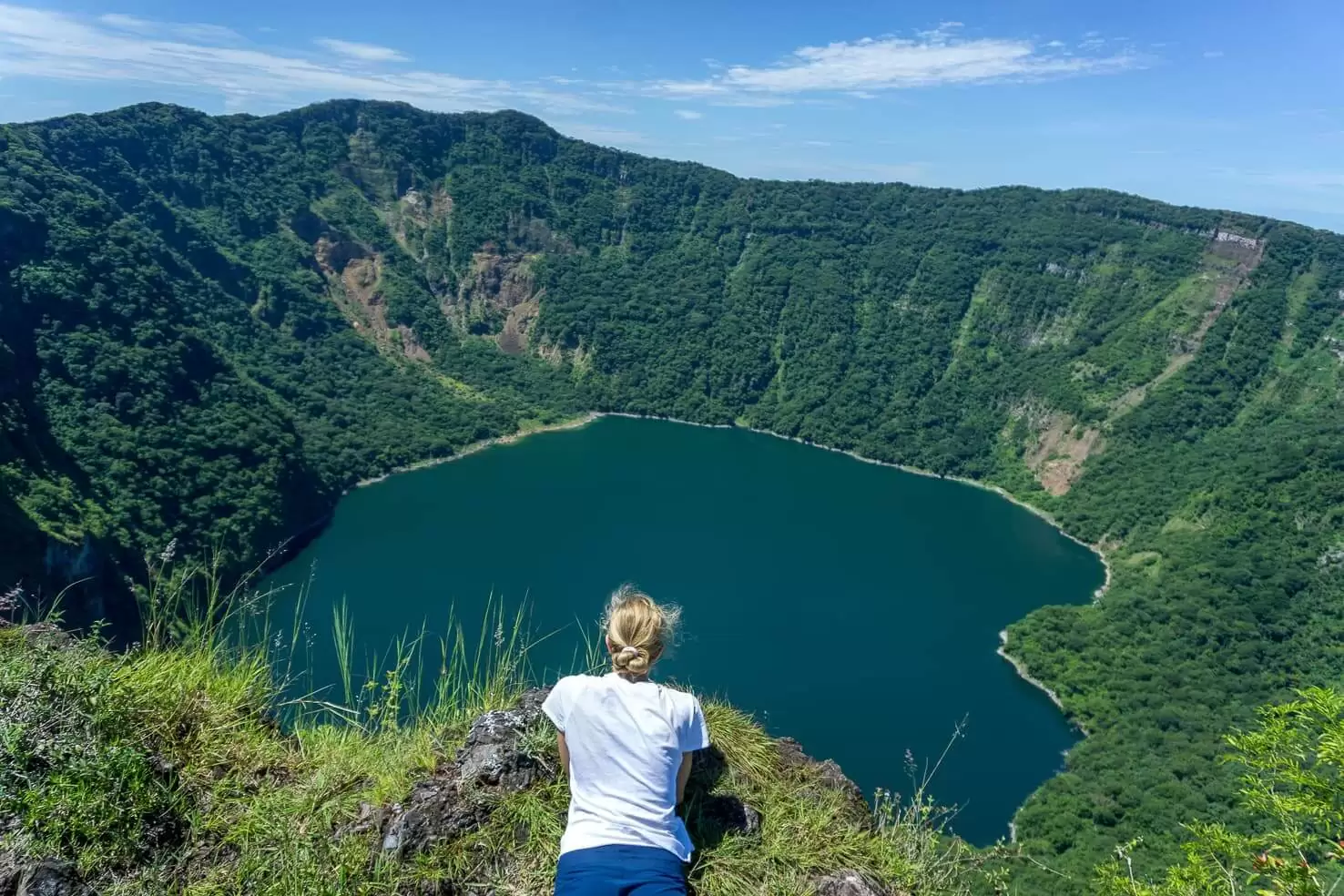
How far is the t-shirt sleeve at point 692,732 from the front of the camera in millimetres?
3348

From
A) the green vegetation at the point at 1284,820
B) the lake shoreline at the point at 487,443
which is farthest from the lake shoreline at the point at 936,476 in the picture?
the green vegetation at the point at 1284,820

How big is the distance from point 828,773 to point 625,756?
1.54m

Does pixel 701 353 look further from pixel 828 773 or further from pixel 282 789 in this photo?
pixel 282 789

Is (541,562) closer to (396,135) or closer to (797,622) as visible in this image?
(797,622)

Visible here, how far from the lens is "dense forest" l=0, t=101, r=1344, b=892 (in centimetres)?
3919

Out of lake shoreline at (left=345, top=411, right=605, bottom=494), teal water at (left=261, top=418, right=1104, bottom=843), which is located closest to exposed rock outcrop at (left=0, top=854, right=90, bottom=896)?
teal water at (left=261, top=418, right=1104, bottom=843)

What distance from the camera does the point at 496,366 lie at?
93.5 meters

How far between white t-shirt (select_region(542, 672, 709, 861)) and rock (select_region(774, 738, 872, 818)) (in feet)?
3.59

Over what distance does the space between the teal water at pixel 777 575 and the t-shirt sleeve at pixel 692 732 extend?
2170cm

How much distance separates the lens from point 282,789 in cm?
349

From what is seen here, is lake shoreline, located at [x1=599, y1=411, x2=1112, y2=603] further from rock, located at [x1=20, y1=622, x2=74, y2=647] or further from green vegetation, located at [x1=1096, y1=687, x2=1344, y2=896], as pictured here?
rock, located at [x1=20, y1=622, x2=74, y2=647]

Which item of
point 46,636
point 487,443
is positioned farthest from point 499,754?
point 487,443

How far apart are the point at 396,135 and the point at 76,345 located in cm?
7191

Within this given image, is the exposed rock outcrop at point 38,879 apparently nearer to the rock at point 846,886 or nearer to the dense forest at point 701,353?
the rock at point 846,886
